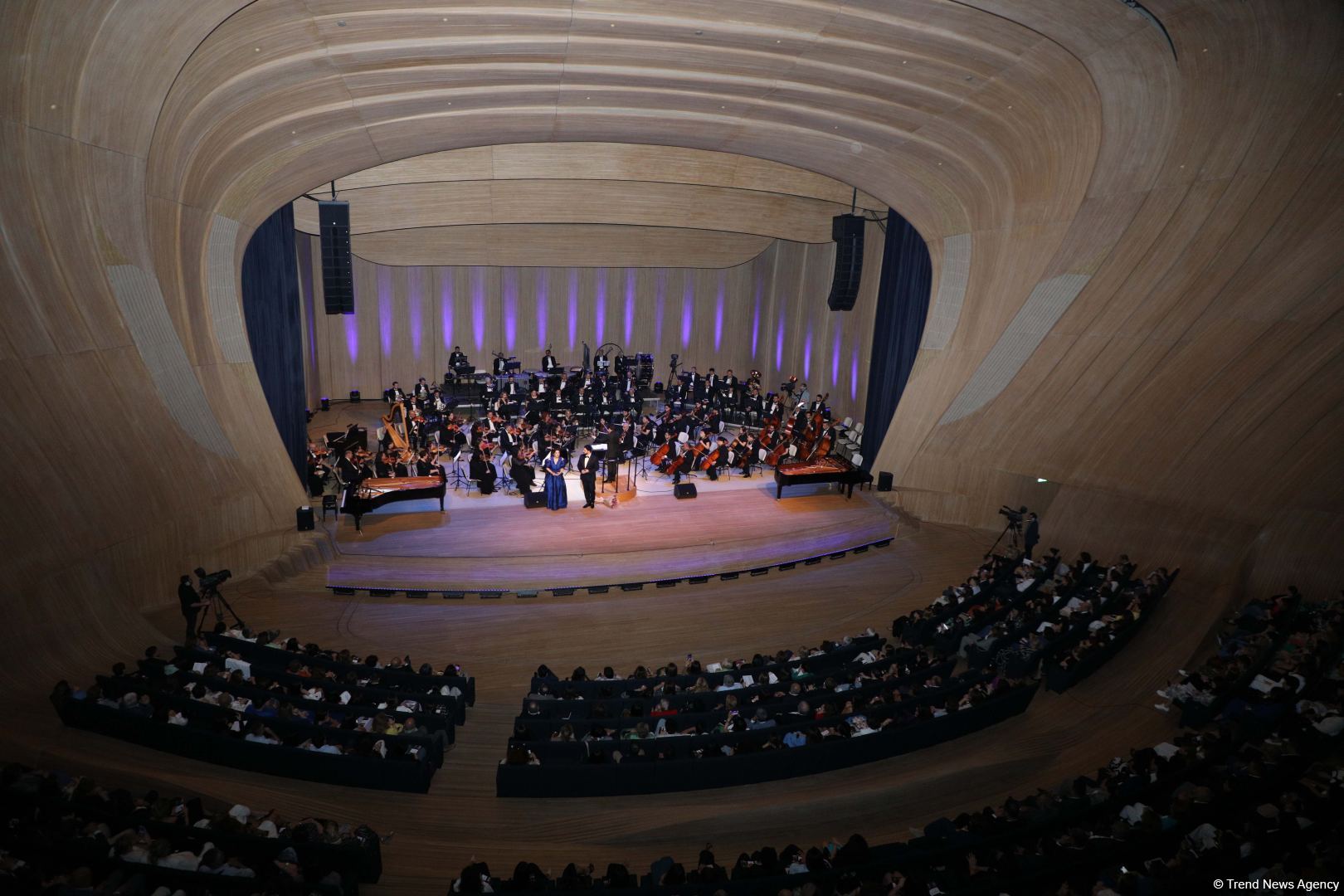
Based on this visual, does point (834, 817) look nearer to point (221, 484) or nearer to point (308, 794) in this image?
point (308, 794)

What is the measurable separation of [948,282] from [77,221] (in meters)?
13.8

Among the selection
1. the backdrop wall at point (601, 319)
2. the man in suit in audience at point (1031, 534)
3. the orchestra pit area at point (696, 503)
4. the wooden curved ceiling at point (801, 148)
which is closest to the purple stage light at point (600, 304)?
the backdrop wall at point (601, 319)

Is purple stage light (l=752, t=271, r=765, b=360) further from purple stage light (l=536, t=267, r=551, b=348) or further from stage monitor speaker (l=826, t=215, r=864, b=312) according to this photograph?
stage monitor speaker (l=826, t=215, r=864, b=312)

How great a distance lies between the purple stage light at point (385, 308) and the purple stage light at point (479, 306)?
2.26 meters

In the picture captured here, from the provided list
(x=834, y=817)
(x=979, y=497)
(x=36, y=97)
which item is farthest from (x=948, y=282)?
(x=36, y=97)

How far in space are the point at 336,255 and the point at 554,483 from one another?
235 inches

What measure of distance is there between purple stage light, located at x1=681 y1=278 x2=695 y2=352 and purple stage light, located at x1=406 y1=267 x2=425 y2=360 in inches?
304

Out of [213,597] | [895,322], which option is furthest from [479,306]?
[213,597]

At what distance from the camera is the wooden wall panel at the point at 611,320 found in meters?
22.6

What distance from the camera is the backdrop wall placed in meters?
22.0

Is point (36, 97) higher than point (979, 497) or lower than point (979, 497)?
higher

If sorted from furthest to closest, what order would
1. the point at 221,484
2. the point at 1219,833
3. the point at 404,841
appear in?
the point at 221,484, the point at 404,841, the point at 1219,833

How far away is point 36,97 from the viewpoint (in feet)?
23.9

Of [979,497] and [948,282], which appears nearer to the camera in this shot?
[979,497]
